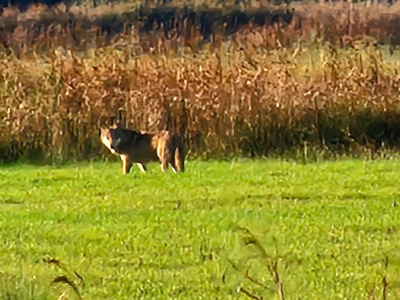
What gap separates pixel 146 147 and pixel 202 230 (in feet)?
11.1

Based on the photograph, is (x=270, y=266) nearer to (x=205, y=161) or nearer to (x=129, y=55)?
(x=205, y=161)

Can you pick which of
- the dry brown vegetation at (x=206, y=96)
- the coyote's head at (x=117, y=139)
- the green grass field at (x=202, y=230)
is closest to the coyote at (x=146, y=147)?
the coyote's head at (x=117, y=139)

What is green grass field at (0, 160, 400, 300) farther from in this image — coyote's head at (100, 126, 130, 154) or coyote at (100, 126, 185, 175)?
coyote's head at (100, 126, 130, 154)

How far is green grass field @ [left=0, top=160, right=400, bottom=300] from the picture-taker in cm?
601

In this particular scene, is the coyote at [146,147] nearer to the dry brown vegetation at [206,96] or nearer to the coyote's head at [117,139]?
the coyote's head at [117,139]

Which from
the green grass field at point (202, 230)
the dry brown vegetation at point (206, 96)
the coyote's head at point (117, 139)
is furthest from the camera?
the dry brown vegetation at point (206, 96)

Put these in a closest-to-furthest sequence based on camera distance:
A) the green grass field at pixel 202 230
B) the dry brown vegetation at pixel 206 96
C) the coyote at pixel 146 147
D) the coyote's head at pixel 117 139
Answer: the green grass field at pixel 202 230
the coyote at pixel 146 147
the coyote's head at pixel 117 139
the dry brown vegetation at pixel 206 96

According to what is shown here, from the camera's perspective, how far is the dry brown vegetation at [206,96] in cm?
1238

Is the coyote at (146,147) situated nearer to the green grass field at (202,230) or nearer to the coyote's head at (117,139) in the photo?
the coyote's head at (117,139)

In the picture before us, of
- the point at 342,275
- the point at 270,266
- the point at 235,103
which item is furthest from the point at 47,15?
the point at 270,266

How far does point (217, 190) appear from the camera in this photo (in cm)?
946

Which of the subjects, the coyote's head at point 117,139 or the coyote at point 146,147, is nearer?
the coyote at point 146,147

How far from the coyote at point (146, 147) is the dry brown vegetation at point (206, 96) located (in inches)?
50.6

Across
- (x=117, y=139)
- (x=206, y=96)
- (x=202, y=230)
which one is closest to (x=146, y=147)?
(x=117, y=139)
